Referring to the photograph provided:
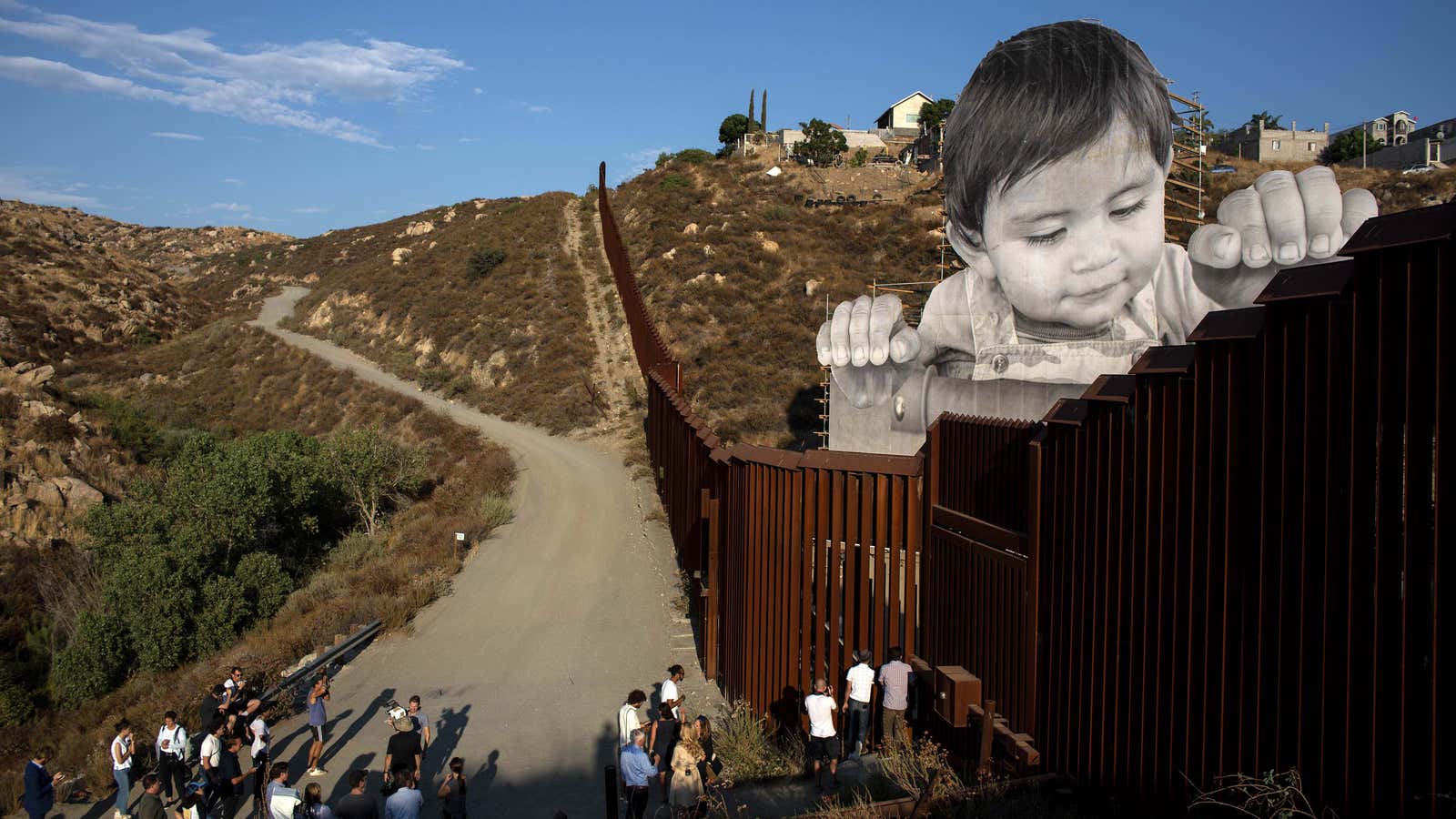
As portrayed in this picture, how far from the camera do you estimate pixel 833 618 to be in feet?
25.7

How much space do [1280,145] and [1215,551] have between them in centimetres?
5721

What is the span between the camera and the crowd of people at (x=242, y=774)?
6.89m

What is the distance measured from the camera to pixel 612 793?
21.6ft

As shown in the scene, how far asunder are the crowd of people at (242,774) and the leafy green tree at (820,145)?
54084 mm

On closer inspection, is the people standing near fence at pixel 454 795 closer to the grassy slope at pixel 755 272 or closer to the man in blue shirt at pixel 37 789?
the man in blue shirt at pixel 37 789

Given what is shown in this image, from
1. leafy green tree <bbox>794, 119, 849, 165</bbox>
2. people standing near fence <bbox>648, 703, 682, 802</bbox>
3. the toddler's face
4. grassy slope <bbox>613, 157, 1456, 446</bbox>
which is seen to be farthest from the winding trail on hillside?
leafy green tree <bbox>794, 119, 849, 165</bbox>

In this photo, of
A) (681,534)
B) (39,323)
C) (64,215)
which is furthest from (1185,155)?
(64,215)

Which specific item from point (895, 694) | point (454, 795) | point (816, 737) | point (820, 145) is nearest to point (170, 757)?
point (454, 795)

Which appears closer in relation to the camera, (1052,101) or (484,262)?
(1052,101)

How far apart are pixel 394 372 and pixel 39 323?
61.0 feet

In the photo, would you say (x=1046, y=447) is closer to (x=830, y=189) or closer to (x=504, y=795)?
(x=504, y=795)

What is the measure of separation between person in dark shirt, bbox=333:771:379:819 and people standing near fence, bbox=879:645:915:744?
4077 millimetres

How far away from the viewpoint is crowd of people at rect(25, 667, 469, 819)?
6887mm

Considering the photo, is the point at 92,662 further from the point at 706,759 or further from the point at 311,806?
the point at 706,759
